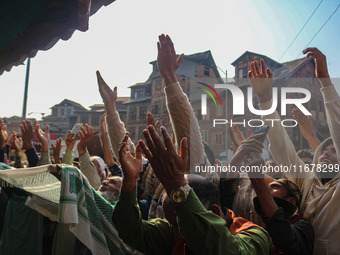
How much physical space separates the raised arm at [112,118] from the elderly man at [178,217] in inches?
40.9

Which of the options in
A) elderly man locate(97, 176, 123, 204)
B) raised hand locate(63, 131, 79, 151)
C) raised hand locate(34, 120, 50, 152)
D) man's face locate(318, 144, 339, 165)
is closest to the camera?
man's face locate(318, 144, 339, 165)

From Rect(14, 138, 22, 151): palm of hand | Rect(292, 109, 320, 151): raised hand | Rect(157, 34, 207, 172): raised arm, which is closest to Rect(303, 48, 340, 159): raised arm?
Rect(292, 109, 320, 151): raised hand

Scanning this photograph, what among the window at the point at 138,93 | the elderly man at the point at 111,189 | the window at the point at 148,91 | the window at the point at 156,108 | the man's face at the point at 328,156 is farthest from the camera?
the window at the point at 138,93

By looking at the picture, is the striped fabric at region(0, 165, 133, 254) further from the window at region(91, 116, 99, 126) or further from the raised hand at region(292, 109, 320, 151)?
the window at region(91, 116, 99, 126)

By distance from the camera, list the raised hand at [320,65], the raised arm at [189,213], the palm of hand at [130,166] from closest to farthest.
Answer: the raised arm at [189,213] < the palm of hand at [130,166] < the raised hand at [320,65]

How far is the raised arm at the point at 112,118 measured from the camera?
2857 millimetres

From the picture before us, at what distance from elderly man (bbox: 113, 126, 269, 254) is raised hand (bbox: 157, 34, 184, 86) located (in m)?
0.83

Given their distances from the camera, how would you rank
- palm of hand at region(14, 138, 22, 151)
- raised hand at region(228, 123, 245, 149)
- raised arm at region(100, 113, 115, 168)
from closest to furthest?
raised hand at region(228, 123, 245, 149) < raised arm at region(100, 113, 115, 168) < palm of hand at region(14, 138, 22, 151)

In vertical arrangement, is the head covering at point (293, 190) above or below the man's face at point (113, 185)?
above

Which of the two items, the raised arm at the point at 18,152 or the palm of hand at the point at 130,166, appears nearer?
the palm of hand at the point at 130,166

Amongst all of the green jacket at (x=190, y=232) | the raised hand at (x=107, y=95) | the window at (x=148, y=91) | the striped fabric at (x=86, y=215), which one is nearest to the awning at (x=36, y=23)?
the raised hand at (x=107, y=95)

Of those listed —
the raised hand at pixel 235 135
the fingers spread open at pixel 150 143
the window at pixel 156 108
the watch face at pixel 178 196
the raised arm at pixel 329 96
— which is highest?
the window at pixel 156 108

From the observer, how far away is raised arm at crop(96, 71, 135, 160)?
9.37ft

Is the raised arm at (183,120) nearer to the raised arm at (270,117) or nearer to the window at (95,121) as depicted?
the raised arm at (270,117)
